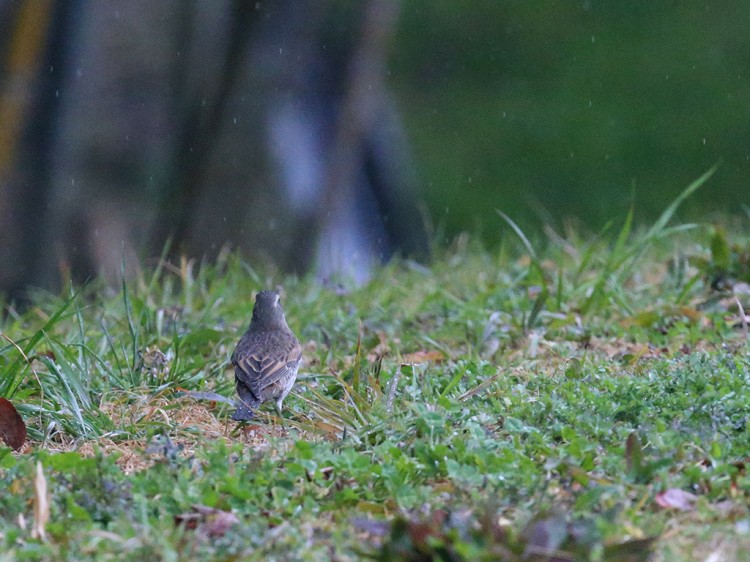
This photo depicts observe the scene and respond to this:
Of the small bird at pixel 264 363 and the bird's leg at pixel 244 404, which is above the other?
the small bird at pixel 264 363

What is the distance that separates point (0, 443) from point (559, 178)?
11340 mm

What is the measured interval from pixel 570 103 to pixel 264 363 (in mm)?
12408

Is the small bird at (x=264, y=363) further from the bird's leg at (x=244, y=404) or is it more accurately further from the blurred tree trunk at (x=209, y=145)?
the blurred tree trunk at (x=209, y=145)

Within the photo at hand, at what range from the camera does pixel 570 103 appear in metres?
16.4

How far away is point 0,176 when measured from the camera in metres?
8.30

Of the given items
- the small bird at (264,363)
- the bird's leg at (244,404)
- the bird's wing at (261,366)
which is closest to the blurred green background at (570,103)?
the small bird at (264,363)

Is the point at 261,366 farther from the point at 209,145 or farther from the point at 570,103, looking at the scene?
the point at 570,103

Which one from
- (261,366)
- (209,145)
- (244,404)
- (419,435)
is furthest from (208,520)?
(209,145)

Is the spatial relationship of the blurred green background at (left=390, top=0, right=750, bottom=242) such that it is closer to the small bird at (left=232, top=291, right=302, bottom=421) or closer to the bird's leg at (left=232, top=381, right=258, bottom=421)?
the small bird at (left=232, top=291, right=302, bottom=421)

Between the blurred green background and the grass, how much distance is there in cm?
705

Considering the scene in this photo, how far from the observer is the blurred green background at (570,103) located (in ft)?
47.3

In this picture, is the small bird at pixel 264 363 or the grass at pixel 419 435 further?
the small bird at pixel 264 363

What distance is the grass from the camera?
327cm

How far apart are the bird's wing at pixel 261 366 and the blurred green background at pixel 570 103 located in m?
8.20
